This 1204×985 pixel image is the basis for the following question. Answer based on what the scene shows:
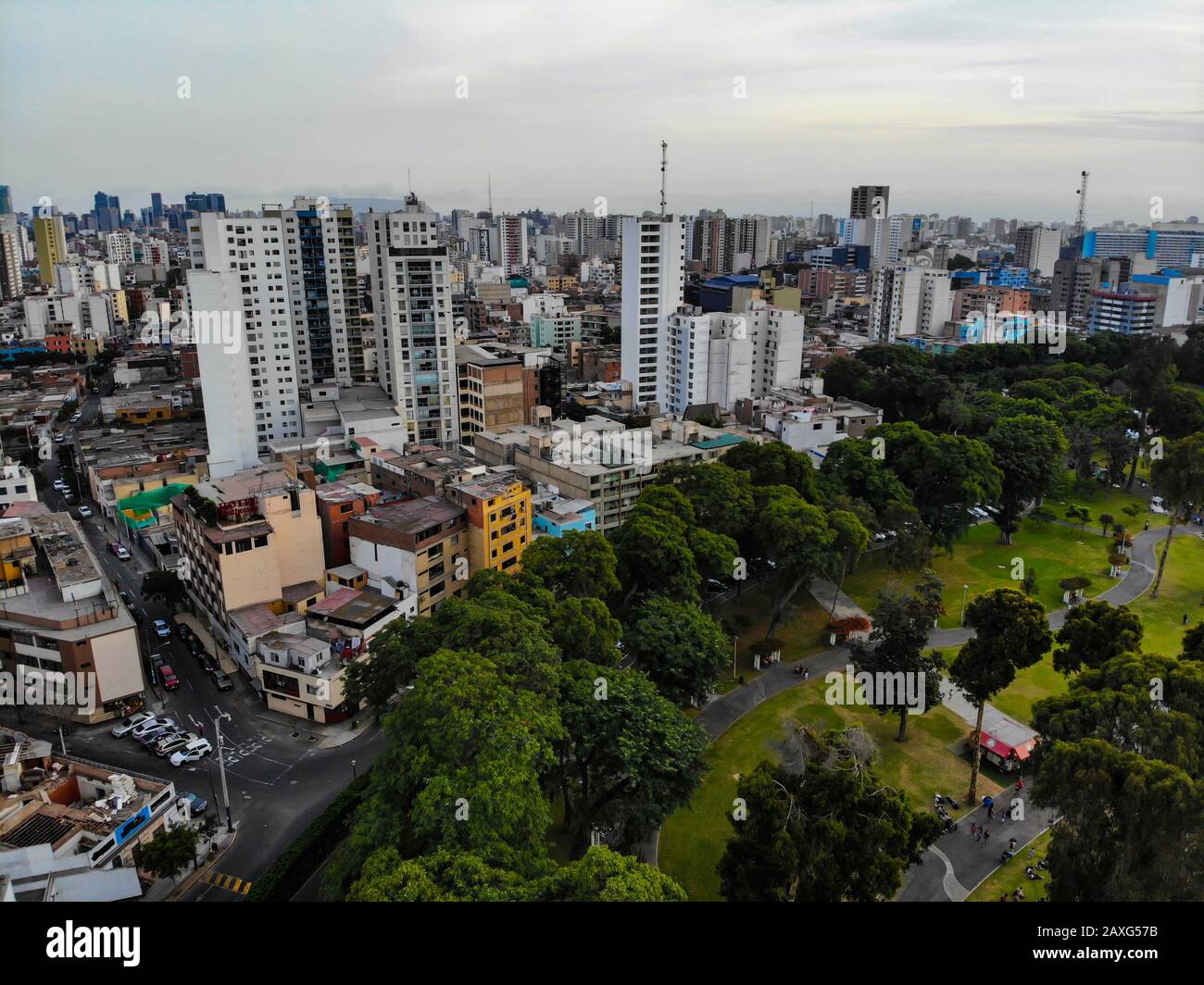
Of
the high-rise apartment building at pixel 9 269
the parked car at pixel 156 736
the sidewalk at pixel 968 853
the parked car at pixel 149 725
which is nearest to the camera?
the sidewalk at pixel 968 853

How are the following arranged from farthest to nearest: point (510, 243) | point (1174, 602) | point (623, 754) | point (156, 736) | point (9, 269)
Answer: point (510, 243)
point (9, 269)
point (1174, 602)
point (156, 736)
point (623, 754)

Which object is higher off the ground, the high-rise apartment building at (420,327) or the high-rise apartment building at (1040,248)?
the high-rise apartment building at (1040,248)

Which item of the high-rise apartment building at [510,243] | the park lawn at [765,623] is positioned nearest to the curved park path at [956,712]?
the park lawn at [765,623]

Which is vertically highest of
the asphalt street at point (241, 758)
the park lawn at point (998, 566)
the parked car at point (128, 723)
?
the park lawn at point (998, 566)

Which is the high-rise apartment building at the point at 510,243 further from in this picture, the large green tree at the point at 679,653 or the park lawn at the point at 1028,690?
the large green tree at the point at 679,653

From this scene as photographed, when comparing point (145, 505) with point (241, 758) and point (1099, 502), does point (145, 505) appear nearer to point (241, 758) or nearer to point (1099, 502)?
point (241, 758)


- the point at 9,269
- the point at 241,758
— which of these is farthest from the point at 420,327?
the point at 9,269
